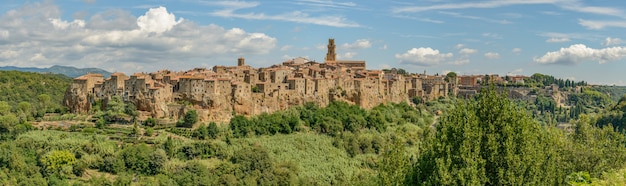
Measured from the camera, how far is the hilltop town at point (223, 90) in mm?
38938

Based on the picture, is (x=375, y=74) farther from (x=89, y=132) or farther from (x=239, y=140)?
(x=89, y=132)

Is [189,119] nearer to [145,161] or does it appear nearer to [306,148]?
[145,161]

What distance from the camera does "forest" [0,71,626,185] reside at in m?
10.6

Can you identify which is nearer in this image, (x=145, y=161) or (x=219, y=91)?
(x=145, y=161)

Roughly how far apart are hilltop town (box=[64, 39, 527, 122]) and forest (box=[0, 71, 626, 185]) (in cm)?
84

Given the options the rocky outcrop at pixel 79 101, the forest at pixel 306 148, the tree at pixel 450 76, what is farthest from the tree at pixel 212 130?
the tree at pixel 450 76

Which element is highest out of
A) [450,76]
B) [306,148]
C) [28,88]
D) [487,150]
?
[450,76]

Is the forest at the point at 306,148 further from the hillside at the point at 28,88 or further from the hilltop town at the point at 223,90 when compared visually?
the hillside at the point at 28,88

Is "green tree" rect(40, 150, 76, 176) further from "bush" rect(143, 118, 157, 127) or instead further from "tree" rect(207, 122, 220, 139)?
"tree" rect(207, 122, 220, 139)

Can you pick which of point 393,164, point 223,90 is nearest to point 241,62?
point 223,90

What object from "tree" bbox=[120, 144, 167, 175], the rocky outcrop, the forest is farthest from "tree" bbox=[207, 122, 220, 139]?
the rocky outcrop

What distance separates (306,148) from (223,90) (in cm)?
714

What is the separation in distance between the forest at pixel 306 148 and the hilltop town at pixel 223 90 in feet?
2.76

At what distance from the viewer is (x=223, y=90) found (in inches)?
1592
